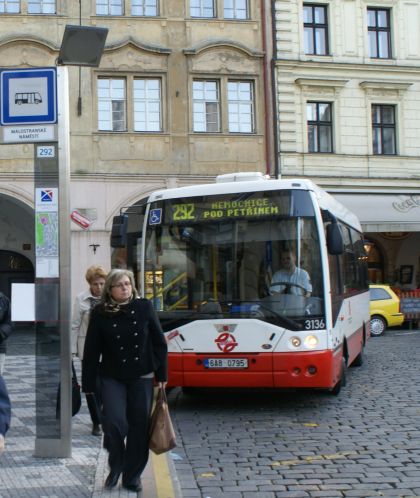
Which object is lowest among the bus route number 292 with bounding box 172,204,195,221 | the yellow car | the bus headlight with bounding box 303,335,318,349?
the yellow car

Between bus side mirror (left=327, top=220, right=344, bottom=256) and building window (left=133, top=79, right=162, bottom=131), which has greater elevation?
building window (left=133, top=79, right=162, bottom=131)

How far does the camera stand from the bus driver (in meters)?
9.12

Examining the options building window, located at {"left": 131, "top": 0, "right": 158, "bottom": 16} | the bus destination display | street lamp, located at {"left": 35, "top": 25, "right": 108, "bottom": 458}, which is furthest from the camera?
building window, located at {"left": 131, "top": 0, "right": 158, "bottom": 16}

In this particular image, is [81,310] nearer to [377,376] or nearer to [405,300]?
[377,376]

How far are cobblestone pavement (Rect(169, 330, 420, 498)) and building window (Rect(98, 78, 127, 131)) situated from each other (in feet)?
43.4

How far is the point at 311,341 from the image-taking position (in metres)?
9.01

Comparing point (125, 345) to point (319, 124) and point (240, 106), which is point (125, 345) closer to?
point (240, 106)

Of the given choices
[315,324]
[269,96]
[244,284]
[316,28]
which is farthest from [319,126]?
[315,324]

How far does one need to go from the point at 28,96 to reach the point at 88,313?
2.40m

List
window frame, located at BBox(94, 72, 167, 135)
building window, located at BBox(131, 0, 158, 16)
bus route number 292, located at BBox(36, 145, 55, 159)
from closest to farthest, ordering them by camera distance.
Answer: bus route number 292, located at BBox(36, 145, 55, 159) < window frame, located at BBox(94, 72, 167, 135) < building window, located at BBox(131, 0, 158, 16)

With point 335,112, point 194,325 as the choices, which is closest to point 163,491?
point 194,325

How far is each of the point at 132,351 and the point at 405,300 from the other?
19878 mm

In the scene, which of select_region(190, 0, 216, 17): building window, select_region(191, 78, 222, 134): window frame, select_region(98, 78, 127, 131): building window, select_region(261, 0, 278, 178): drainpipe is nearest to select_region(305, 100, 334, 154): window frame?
select_region(261, 0, 278, 178): drainpipe

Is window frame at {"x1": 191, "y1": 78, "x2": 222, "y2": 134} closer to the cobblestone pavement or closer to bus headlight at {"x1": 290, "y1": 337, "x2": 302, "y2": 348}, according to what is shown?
the cobblestone pavement
